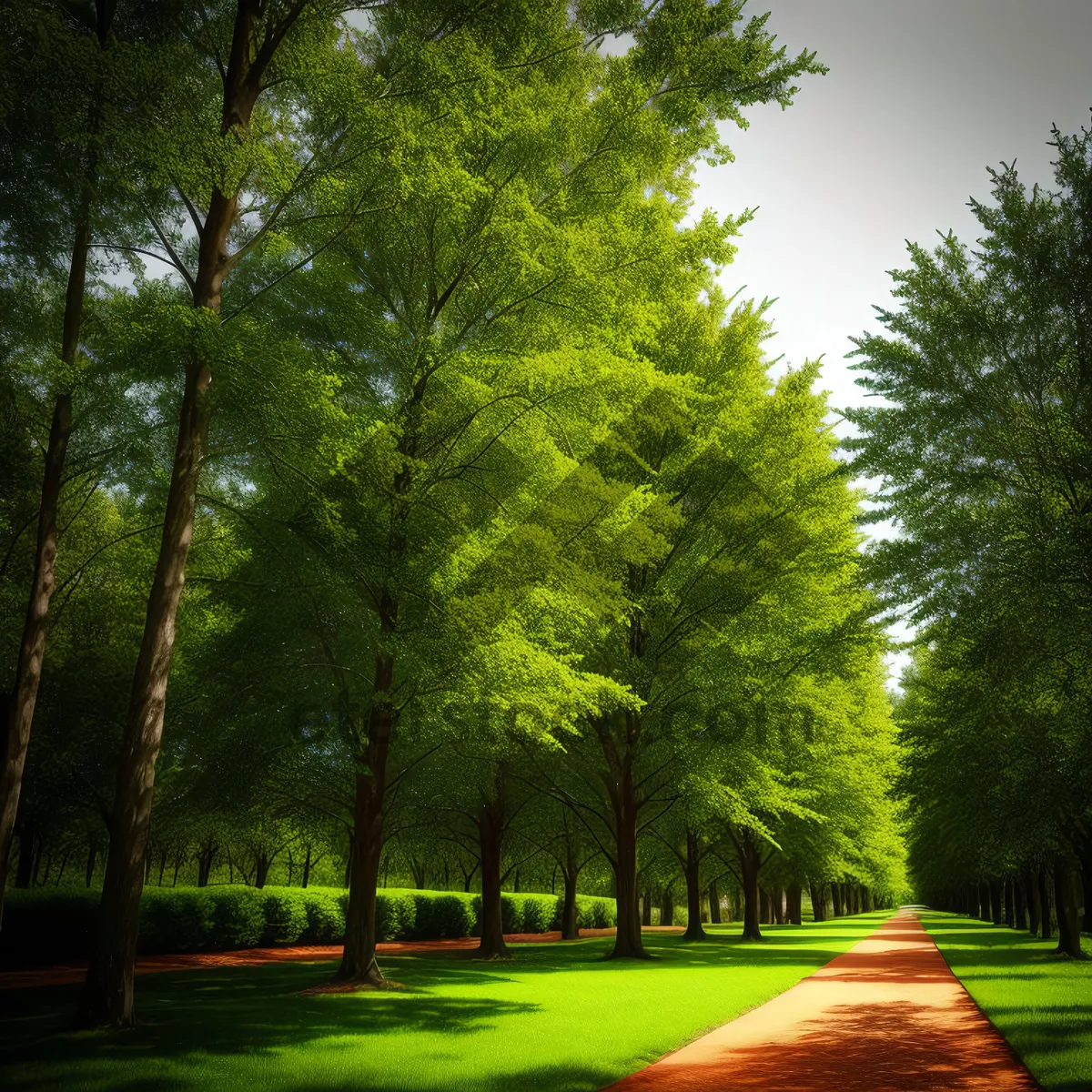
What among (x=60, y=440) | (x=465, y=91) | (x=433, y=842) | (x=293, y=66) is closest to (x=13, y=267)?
(x=60, y=440)

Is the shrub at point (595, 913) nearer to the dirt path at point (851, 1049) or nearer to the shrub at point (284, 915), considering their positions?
the shrub at point (284, 915)

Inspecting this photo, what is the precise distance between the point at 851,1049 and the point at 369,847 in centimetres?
723

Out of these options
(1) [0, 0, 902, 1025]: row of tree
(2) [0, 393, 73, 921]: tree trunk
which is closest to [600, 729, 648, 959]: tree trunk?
(1) [0, 0, 902, 1025]: row of tree

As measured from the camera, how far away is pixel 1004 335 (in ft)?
39.4

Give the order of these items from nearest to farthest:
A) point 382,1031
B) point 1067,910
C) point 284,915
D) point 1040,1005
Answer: point 382,1031, point 1040,1005, point 1067,910, point 284,915

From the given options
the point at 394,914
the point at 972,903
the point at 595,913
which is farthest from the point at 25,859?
the point at 972,903

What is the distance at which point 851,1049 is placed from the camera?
8.88 metres

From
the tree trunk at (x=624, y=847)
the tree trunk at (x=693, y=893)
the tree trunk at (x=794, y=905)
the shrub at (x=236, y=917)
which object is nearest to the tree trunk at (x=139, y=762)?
the tree trunk at (x=624, y=847)

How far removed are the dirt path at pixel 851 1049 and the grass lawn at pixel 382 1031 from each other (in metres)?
0.47

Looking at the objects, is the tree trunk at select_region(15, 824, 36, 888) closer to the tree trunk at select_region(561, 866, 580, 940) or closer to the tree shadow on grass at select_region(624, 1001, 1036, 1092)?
the tree trunk at select_region(561, 866, 580, 940)

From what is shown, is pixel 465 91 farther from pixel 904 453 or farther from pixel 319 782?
pixel 319 782

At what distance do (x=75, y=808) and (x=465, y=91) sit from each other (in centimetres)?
1881

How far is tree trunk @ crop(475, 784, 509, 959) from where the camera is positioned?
20531mm

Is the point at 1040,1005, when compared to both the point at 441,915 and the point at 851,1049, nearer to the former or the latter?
the point at 851,1049
